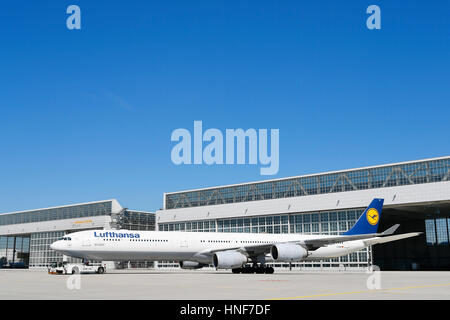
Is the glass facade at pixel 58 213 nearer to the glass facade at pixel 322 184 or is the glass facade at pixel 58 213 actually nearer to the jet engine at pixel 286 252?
the glass facade at pixel 322 184

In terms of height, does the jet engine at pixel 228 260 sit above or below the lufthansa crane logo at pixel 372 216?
below

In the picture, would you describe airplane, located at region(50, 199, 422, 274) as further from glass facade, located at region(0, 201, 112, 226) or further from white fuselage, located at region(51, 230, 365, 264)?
glass facade, located at region(0, 201, 112, 226)

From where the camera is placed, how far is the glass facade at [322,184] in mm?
57500

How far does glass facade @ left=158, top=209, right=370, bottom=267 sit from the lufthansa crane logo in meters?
6.93

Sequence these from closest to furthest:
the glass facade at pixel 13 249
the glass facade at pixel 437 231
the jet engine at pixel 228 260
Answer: the jet engine at pixel 228 260
the glass facade at pixel 437 231
the glass facade at pixel 13 249

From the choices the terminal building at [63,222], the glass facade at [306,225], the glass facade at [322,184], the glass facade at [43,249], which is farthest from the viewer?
the glass facade at [43,249]

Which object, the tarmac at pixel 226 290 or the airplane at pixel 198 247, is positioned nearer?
the tarmac at pixel 226 290

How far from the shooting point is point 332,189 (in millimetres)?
64812

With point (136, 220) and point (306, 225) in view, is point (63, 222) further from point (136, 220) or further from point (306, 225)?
point (306, 225)

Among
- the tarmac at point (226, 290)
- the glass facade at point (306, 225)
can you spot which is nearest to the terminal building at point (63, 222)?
the glass facade at point (306, 225)

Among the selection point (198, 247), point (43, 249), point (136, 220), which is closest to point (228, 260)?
point (198, 247)

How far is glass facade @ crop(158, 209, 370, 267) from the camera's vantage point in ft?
204
